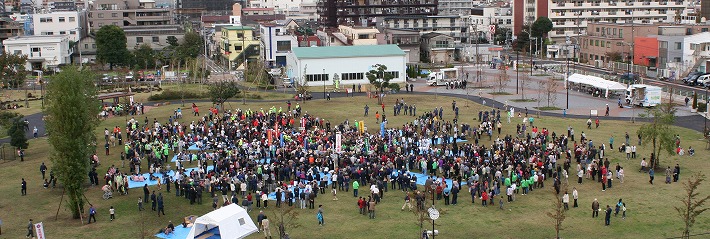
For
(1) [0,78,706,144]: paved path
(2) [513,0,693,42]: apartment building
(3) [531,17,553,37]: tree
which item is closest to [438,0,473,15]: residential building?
(2) [513,0,693,42]: apartment building

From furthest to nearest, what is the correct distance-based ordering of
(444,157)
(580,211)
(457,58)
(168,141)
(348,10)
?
1. (348,10)
2. (457,58)
3. (168,141)
4. (444,157)
5. (580,211)

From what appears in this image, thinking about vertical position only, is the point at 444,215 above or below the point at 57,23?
below

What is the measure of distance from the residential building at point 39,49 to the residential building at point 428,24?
142ft

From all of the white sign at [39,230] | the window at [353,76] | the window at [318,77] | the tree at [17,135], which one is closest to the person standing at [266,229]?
the white sign at [39,230]

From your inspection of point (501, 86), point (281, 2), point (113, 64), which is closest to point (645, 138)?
point (501, 86)

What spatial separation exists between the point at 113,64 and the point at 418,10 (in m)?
51.0

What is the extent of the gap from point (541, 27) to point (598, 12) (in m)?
9.74

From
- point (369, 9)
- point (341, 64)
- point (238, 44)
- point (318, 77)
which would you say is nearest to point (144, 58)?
point (238, 44)

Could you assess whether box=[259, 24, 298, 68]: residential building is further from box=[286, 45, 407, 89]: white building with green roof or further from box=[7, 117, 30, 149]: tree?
box=[7, 117, 30, 149]: tree

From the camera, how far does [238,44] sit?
94250mm

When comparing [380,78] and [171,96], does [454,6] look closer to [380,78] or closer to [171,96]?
[380,78]

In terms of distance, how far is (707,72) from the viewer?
6875 centimetres

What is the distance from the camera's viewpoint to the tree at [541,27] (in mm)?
104000

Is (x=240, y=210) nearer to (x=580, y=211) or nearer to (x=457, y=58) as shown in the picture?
(x=580, y=211)
